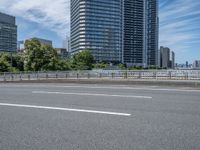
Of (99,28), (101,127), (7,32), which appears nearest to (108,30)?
(99,28)

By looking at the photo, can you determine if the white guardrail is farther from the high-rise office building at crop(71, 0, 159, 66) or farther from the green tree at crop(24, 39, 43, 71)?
the high-rise office building at crop(71, 0, 159, 66)

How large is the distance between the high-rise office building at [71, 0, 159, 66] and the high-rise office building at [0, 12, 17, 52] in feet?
212

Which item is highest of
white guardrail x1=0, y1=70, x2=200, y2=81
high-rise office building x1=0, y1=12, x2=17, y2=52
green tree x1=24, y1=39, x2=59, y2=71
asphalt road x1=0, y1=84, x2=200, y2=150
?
high-rise office building x1=0, y1=12, x2=17, y2=52

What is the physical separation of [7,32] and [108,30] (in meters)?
85.1

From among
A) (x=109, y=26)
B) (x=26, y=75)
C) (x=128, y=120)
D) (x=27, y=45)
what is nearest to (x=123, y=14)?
(x=109, y=26)

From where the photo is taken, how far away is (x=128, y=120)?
6805 millimetres

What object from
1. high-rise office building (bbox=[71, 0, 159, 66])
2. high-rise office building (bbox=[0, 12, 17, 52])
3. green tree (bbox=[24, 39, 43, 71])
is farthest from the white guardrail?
high-rise office building (bbox=[71, 0, 159, 66])

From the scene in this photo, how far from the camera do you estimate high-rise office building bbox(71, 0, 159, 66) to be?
169875 mm

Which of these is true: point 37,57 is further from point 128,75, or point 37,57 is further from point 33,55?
point 128,75

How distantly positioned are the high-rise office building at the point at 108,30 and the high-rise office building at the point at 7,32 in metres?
64.6

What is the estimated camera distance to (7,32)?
103688 mm

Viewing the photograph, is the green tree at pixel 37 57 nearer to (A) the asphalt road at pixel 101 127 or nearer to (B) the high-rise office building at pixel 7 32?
(B) the high-rise office building at pixel 7 32

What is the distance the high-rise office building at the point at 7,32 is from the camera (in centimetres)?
10144

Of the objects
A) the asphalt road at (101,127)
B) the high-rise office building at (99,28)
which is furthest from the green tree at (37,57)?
the high-rise office building at (99,28)
